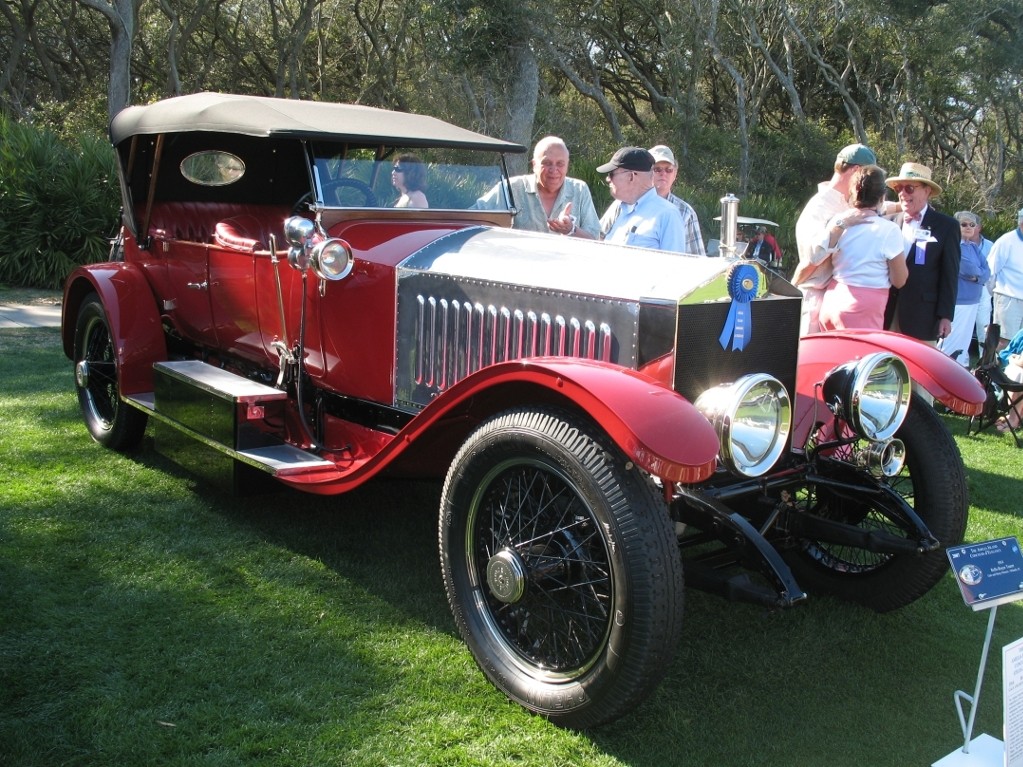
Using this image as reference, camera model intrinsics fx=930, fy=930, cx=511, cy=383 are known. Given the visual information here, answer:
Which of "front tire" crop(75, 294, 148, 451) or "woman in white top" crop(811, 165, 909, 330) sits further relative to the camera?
"front tire" crop(75, 294, 148, 451)

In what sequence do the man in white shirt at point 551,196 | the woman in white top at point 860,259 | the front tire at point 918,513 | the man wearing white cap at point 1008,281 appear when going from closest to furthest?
the front tire at point 918,513 < the woman in white top at point 860,259 < the man in white shirt at point 551,196 < the man wearing white cap at point 1008,281

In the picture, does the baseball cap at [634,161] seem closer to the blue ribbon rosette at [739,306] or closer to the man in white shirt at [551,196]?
the man in white shirt at [551,196]

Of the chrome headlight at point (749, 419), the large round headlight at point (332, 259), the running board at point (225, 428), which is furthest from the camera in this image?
the running board at point (225, 428)

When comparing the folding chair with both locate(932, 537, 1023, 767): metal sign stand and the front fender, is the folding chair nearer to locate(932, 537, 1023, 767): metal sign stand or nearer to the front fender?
locate(932, 537, 1023, 767): metal sign stand

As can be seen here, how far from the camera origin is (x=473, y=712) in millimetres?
3018

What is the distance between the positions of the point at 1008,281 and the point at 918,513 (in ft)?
18.9

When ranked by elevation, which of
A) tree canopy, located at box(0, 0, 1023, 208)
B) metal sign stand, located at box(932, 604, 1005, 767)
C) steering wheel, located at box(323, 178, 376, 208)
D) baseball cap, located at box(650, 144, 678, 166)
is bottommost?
metal sign stand, located at box(932, 604, 1005, 767)

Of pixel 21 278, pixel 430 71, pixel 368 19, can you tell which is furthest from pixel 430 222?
pixel 368 19

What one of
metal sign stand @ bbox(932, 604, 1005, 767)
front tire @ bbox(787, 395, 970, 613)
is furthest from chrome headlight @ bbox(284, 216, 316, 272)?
metal sign stand @ bbox(932, 604, 1005, 767)

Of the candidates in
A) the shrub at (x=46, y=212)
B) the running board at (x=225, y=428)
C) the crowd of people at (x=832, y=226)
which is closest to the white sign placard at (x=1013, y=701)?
the crowd of people at (x=832, y=226)

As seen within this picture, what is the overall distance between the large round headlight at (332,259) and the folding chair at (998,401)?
5.18 metres

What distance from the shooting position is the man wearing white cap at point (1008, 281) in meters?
8.34

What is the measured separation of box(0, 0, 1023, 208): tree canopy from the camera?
20.9 metres

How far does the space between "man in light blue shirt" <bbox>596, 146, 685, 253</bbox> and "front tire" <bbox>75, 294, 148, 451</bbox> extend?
9.56 feet
